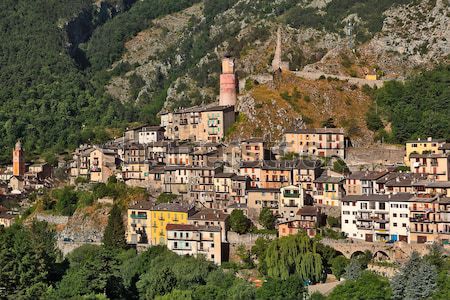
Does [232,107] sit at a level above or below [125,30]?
below

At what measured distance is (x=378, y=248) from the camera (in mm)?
80125

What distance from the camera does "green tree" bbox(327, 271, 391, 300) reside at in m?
70.2

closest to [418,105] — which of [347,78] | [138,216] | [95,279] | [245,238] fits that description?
[347,78]

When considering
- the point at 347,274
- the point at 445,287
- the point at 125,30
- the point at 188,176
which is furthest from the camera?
the point at 125,30

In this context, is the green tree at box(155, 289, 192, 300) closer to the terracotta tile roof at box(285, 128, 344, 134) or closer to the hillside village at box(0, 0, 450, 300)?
the hillside village at box(0, 0, 450, 300)

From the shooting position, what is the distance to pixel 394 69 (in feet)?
409

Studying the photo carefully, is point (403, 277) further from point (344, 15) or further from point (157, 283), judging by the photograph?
point (344, 15)

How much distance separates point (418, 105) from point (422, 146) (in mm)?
16141

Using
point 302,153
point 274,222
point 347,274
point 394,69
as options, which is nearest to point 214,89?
point 394,69

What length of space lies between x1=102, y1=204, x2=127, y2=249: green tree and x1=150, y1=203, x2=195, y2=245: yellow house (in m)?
3.05

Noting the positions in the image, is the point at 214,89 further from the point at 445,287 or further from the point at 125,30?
the point at 445,287

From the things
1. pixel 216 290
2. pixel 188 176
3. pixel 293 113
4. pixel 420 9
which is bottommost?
pixel 216 290

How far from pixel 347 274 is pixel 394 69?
176 ft

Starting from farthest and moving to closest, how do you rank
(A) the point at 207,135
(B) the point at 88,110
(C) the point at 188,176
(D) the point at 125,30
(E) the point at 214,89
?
(D) the point at 125,30, (B) the point at 88,110, (E) the point at 214,89, (A) the point at 207,135, (C) the point at 188,176
